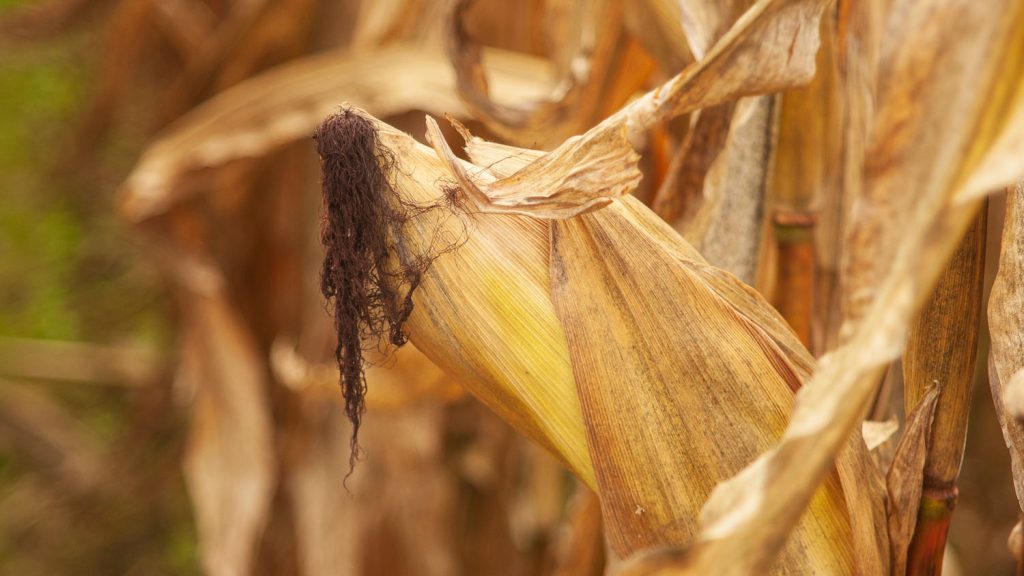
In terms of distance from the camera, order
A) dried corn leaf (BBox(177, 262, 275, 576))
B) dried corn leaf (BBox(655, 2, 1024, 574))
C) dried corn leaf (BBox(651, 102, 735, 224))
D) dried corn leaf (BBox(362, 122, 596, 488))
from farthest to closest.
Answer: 1. dried corn leaf (BBox(177, 262, 275, 576))
2. dried corn leaf (BBox(651, 102, 735, 224))
3. dried corn leaf (BBox(362, 122, 596, 488))
4. dried corn leaf (BBox(655, 2, 1024, 574))

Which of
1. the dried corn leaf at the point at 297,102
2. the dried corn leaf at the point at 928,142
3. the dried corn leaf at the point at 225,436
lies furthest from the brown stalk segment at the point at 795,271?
the dried corn leaf at the point at 225,436

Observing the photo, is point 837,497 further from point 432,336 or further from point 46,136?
point 46,136

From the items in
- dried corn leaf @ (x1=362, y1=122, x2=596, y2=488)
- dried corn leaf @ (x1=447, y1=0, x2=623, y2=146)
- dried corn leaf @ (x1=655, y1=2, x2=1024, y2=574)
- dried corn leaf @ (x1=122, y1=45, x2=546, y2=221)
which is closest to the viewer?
dried corn leaf @ (x1=655, y1=2, x2=1024, y2=574)

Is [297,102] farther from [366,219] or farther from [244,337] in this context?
[366,219]

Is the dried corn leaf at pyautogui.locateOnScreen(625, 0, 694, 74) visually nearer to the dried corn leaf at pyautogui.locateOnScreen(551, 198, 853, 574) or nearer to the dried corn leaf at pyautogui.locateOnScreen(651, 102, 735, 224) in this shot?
the dried corn leaf at pyautogui.locateOnScreen(651, 102, 735, 224)

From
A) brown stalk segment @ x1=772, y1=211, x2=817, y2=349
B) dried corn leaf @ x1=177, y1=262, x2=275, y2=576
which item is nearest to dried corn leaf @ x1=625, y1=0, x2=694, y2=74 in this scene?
brown stalk segment @ x1=772, y1=211, x2=817, y2=349
